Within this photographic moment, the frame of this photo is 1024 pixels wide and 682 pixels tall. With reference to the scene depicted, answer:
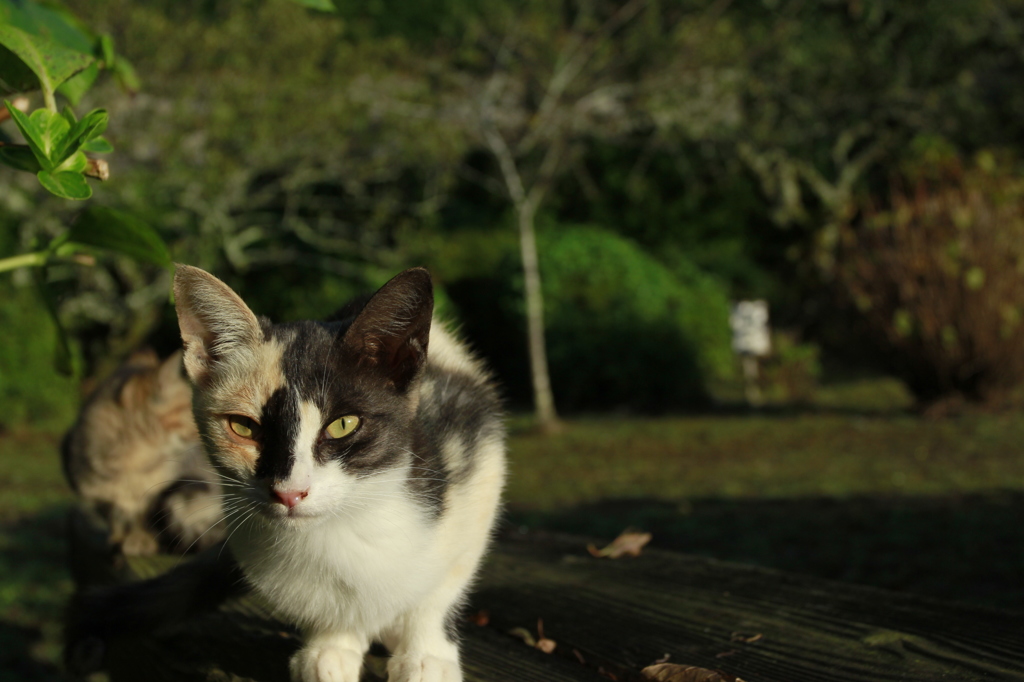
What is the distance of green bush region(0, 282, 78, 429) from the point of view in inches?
348

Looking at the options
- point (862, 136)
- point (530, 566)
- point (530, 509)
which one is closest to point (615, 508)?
point (530, 509)

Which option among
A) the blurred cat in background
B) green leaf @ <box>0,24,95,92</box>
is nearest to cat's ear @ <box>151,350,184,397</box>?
the blurred cat in background

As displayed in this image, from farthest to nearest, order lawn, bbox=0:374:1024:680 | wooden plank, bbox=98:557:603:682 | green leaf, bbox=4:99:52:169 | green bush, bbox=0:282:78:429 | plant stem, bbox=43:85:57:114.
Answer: green bush, bbox=0:282:78:429 → lawn, bbox=0:374:1024:680 → wooden plank, bbox=98:557:603:682 → plant stem, bbox=43:85:57:114 → green leaf, bbox=4:99:52:169

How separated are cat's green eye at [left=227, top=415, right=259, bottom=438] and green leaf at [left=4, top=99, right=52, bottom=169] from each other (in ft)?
1.51

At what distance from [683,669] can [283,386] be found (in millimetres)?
811

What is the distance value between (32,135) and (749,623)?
1486mm

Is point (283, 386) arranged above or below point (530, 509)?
above

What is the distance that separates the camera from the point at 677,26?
10.3m

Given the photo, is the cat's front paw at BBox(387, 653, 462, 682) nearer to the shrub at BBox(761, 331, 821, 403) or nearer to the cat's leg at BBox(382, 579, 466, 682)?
the cat's leg at BBox(382, 579, 466, 682)

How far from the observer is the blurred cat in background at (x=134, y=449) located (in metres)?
2.64

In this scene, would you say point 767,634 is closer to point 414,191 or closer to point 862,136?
point 414,191

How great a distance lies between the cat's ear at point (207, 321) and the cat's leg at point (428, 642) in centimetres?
56

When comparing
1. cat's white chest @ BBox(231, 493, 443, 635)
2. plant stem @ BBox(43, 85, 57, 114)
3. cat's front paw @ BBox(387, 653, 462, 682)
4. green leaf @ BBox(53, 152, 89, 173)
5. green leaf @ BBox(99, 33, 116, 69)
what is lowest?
cat's front paw @ BBox(387, 653, 462, 682)

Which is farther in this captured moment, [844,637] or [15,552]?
[15,552]
